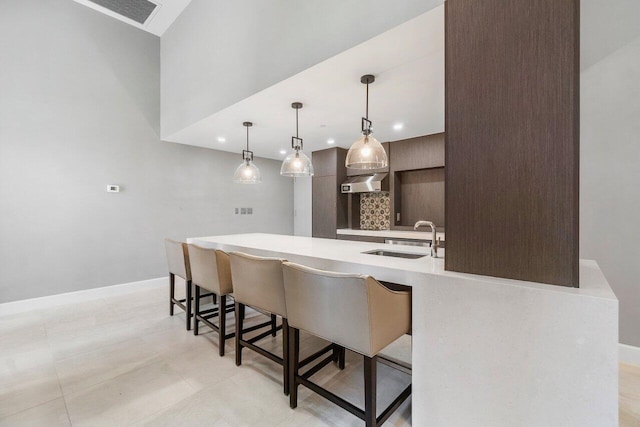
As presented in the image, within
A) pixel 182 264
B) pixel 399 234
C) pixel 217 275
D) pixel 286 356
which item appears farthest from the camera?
pixel 399 234

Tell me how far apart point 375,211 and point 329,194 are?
90 centimetres

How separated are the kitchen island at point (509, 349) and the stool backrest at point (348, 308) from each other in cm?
17

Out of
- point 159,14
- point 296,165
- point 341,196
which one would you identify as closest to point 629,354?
Answer: point 296,165

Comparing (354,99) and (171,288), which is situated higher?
(354,99)

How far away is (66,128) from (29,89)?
52 cm

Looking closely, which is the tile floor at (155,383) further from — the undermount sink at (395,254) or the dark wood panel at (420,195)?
the dark wood panel at (420,195)

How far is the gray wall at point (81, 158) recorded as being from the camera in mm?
3295

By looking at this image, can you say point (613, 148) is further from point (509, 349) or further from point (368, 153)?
point (509, 349)

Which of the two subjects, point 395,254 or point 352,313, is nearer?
point 352,313

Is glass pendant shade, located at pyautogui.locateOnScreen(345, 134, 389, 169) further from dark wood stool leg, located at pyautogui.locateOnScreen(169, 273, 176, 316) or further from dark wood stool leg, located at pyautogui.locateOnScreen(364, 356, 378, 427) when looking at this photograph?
dark wood stool leg, located at pyautogui.locateOnScreen(169, 273, 176, 316)

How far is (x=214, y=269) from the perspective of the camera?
237 centimetres

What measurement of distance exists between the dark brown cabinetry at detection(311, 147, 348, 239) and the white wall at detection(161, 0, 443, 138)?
2.31 meters

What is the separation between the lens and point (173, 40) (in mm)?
4035

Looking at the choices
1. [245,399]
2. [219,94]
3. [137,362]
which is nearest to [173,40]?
[219,94]
